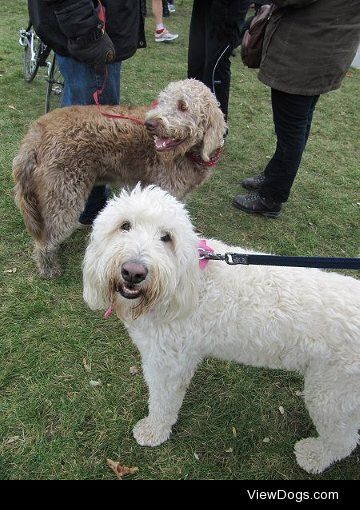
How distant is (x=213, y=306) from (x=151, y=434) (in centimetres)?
89

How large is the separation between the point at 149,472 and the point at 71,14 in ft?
8.41

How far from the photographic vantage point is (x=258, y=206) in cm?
395

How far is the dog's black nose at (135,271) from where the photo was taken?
1.54 metres

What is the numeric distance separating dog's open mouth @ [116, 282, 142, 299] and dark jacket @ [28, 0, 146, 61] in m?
1.65

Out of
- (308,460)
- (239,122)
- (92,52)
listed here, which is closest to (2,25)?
(239,122)

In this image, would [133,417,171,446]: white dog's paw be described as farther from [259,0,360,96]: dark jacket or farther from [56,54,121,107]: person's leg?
[259,0,360,96]: dark jacket

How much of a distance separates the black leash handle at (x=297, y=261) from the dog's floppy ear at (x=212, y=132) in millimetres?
1588

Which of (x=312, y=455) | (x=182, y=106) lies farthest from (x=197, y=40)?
(x=312, y=455)

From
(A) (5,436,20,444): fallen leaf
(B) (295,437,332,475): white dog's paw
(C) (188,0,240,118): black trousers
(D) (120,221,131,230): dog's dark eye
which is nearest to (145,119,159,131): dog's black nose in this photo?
(D) (120,221,131,230): dog's dark eye

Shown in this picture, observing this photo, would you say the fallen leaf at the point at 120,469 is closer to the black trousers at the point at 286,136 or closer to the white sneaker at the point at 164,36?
the black trousers at the point at 286,136

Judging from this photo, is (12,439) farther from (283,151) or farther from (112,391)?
(283,151)

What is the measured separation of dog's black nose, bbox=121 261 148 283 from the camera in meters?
1.54

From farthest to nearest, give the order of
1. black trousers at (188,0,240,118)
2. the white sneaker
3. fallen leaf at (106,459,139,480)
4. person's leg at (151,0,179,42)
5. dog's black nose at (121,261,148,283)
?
the white sneaker
person's leg at (151,0,179,42)
black trousers at (188,0,240,118)
fallen leaf at (106,459,139,480)
dog's black nose at (121,261,148,283)
